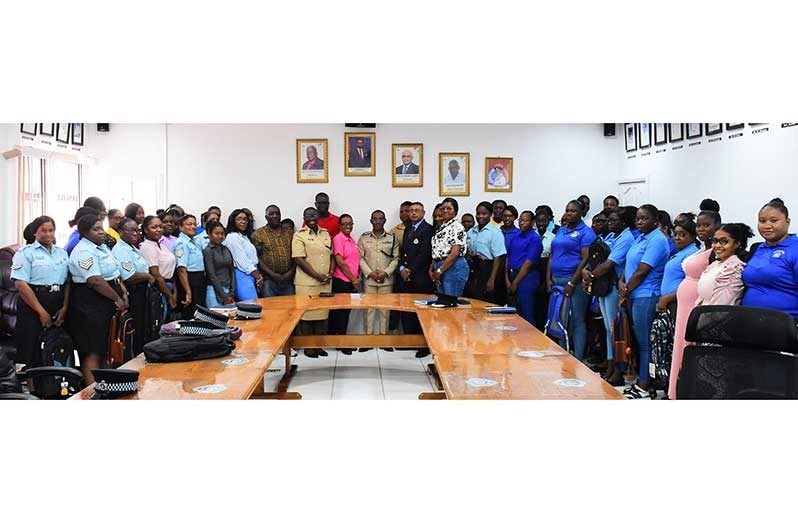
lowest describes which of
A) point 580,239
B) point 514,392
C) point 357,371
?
point 357,371

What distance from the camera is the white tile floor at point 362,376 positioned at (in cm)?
595

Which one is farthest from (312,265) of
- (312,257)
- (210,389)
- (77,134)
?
(210,389)

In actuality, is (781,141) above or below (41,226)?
above

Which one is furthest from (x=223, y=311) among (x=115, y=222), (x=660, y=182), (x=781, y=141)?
(x=781, y=141)

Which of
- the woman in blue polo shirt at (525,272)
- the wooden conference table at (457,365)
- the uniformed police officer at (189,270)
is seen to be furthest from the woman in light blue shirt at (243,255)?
the woman in blue polo shirt at (525,272)

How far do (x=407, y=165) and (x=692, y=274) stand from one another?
2.49 meters

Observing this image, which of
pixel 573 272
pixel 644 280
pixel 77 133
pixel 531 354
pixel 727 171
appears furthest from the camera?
pixel 573 272

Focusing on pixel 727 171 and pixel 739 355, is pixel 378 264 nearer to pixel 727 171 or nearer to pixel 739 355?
pixel 727 171

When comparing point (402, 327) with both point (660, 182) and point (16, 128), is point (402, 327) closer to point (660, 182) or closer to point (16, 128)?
point (660, 182)

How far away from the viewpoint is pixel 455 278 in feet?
22.8

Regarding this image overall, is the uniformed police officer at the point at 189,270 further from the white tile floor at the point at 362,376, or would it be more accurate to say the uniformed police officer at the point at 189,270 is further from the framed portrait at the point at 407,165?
the framed portrait at the point at 407,165

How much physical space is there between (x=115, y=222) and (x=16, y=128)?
1059mm

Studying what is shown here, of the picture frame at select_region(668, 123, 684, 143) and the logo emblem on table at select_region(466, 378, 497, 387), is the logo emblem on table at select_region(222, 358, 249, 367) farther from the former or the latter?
the picture frame at select_region(668, 123, 684, 143)

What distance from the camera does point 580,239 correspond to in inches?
245
